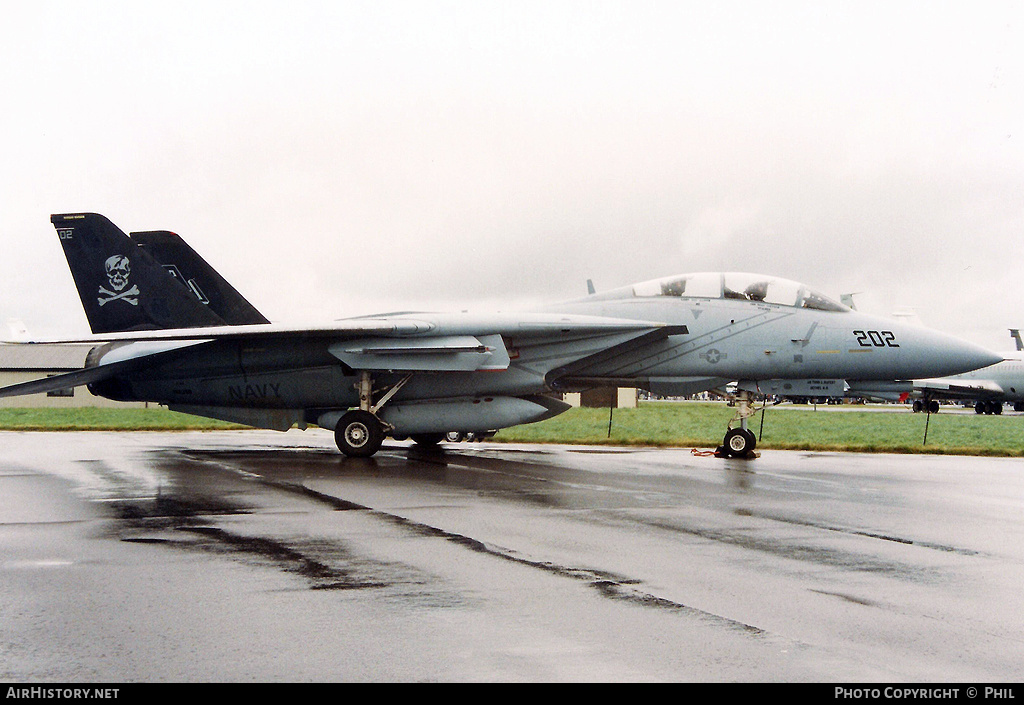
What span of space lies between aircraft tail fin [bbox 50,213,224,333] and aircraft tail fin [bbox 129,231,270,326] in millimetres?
1252

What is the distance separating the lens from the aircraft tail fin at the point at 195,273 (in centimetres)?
1753

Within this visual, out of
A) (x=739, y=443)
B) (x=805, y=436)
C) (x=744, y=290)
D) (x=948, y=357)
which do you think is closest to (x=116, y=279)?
(x=744, y=290)

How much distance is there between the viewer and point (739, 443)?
1577 cm

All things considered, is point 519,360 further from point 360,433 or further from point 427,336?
point 360,433

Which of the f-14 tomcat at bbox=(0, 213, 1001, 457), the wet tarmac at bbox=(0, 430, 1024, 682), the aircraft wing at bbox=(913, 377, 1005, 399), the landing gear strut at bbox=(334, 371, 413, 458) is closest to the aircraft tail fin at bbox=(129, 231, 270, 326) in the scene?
the f-14 tomcat at bbox=(0, 213, 1001, 457)

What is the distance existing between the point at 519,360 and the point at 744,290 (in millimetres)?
4045

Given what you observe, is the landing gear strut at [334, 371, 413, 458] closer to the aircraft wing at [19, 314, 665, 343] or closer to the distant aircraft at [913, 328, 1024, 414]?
the aircraft wing at [19, 314, 665, 343]

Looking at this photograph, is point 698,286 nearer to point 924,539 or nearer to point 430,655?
point 924,539

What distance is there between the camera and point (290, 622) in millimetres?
4195

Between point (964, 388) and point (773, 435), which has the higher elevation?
point (964, 388)

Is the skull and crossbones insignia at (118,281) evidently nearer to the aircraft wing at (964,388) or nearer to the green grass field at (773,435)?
the green grass field at (773,435)

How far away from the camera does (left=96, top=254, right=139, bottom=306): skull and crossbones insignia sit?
1605 cm

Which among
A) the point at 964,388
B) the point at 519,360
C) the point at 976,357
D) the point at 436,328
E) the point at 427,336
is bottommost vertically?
the point at 519,360

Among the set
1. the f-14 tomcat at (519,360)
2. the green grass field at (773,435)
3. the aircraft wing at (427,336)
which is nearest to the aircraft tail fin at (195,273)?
the f-14 tomcat at (519,360)
